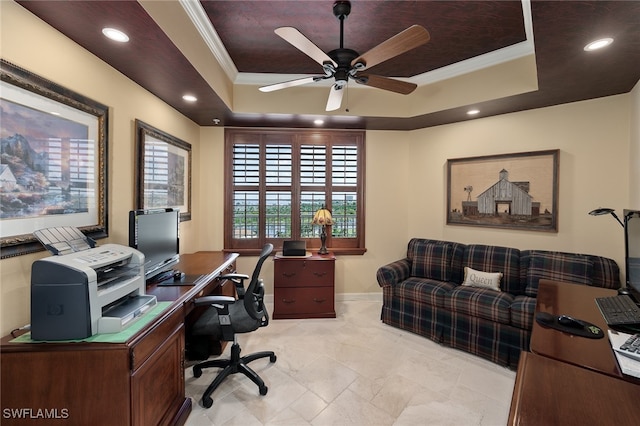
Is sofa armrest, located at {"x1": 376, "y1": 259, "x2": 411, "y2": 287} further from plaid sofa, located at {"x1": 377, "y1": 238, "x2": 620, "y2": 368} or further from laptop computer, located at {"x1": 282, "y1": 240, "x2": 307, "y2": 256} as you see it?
laptop computer, located at {"x1": 282, "y1": 240, "x2": 307, "y2": 256}

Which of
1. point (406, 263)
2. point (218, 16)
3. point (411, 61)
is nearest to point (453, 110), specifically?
point (411, 61)

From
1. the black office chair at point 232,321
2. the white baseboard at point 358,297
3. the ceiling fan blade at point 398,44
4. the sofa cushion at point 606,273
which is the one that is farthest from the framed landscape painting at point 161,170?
the sofa cushion at point 606,273

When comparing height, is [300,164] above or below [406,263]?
above

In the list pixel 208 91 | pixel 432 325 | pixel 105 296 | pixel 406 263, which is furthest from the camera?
pixel 406 263

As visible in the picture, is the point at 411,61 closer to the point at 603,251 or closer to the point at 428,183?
the point at 428,183

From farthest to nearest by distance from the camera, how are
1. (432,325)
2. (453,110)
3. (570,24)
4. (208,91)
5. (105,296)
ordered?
(453,110) < (432,325) < (208,91) < (570,24) < (105,296)

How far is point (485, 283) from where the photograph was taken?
2939 mm

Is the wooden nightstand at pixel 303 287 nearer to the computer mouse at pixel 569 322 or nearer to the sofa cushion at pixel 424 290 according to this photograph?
the sofa cushion at pixel 424 290

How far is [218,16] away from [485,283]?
353 centimetres

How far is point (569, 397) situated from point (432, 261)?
8.25 feet

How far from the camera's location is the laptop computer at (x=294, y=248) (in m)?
3.51

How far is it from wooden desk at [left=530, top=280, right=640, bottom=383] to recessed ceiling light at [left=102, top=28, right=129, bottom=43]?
276cm

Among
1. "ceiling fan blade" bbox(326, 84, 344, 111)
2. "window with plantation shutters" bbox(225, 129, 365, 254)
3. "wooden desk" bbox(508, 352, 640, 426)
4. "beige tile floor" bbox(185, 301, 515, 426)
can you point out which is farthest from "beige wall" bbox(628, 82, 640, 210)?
"window with plantation shutters" bbox(225, 129, 365, 254)

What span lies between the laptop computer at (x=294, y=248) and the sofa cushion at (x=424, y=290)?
1199mm
